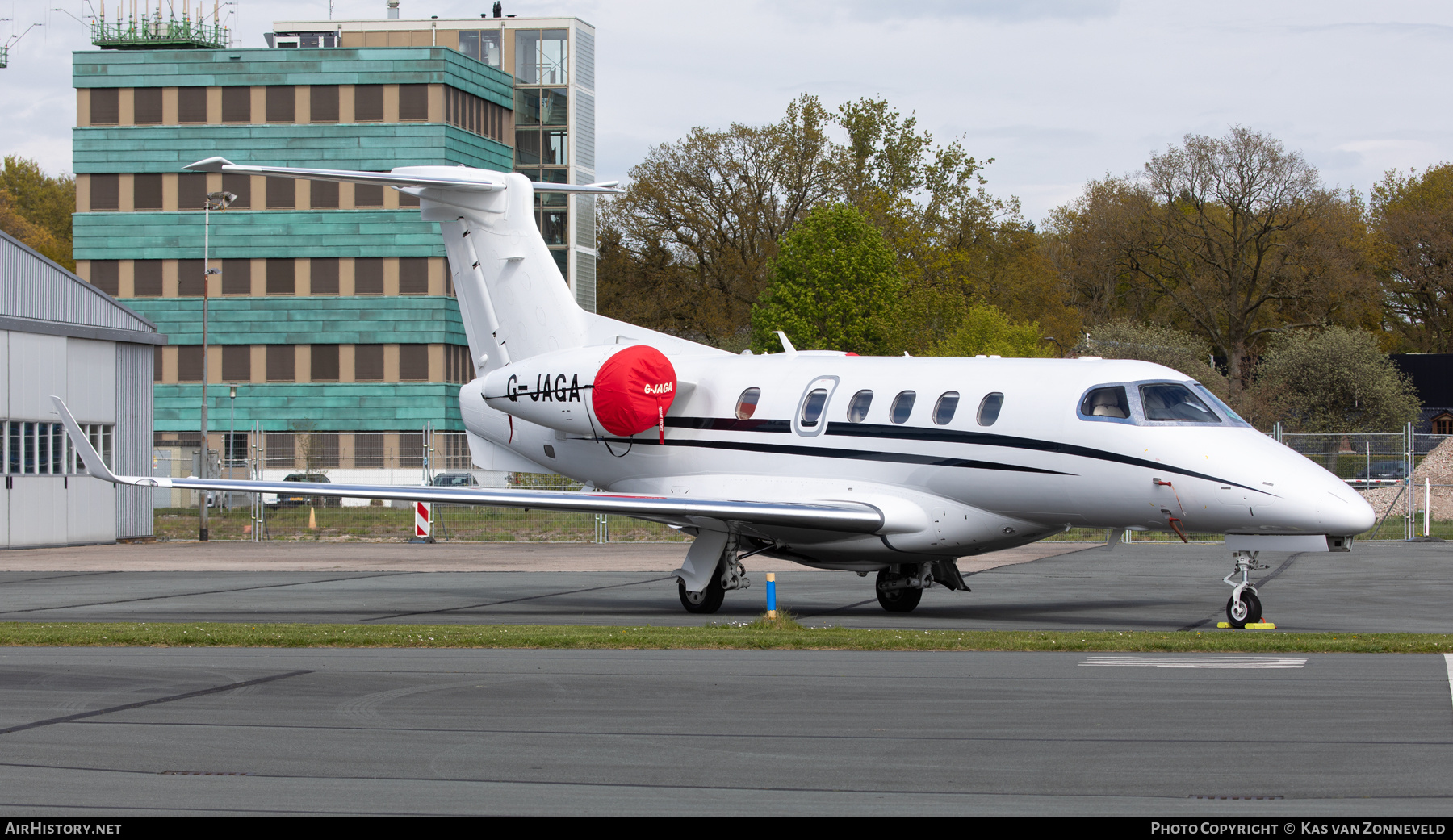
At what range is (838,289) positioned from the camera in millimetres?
61844

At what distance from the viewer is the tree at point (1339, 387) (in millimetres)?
68312

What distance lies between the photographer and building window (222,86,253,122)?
76125mm

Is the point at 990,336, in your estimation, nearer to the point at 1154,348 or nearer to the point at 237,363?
the point at 1154,348

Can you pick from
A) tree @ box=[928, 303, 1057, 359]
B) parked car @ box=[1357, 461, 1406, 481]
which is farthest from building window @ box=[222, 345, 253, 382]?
parked car @ box=[1357, 461, 1406, 481]

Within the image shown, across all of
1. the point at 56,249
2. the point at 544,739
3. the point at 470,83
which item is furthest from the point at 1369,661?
the point at 56,249

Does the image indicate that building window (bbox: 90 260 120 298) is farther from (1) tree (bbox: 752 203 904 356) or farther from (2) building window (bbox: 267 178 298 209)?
(1) tree (bbox: 752 203 904 356)

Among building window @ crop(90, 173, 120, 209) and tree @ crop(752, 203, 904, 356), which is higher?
building window @ crop(90, 173, 120, 209)

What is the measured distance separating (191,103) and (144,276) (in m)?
9.34

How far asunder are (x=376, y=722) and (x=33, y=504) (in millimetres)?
30658

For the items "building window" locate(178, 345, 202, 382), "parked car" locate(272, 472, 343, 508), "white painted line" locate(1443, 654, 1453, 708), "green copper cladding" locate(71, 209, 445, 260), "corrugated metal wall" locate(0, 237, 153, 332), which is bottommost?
"parked car" locate(272, 472, 343, 508)

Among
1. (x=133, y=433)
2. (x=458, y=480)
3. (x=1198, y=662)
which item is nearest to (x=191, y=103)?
(x=458, y=480)

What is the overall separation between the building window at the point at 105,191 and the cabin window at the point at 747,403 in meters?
66.2

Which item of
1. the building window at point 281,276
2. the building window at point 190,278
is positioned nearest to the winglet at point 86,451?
the building window at point 281,276

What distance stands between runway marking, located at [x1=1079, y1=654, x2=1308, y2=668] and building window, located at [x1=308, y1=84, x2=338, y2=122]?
226 ft
